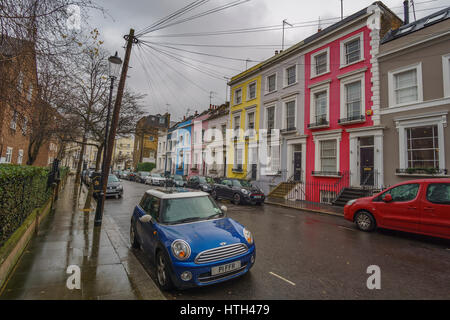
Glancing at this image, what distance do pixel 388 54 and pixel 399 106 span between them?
3.17 meters

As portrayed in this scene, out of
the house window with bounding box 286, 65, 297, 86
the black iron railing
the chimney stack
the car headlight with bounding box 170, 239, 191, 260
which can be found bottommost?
the car headlight with bounding box 170, 239, 191, 260

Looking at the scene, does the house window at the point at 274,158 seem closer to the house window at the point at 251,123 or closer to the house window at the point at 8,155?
the house window at the point at 251,123

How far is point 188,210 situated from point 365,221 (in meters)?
6.41

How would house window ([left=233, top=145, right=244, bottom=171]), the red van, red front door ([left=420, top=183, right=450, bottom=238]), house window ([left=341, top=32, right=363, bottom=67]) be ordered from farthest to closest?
1. house window ([left=233, top=145, right=244, bottom=171])
2. house window ([left=341, top=32, right=363, bottom=67])
3. the red van
4. red front door ([left=420, top=183, right=450, bottom=238])

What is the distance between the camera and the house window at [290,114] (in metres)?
18.4

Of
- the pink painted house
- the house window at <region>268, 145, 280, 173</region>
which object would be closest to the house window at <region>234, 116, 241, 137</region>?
the house window at <region>268, 145, 280, 173</region>

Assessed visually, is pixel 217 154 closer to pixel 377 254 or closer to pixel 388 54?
pixel 388 54

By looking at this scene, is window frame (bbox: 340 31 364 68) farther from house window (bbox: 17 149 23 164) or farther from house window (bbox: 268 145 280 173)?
house window (bbox: 17 149 23 164)

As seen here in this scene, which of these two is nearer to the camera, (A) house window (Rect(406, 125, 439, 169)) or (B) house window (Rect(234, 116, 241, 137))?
(A) house window (Rect(406, 125, 439, 169))

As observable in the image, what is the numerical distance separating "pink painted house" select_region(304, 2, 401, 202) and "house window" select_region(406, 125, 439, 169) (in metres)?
1.32

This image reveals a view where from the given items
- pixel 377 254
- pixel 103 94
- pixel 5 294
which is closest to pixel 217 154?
pixel 103 94

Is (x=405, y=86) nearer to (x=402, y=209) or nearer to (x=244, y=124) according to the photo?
(x=402, y=209)

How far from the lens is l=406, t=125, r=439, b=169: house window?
11297mm
